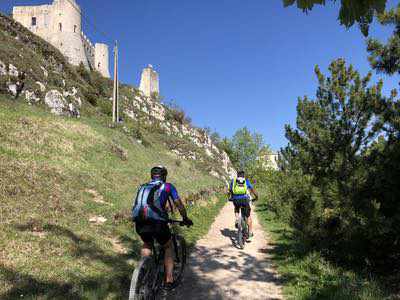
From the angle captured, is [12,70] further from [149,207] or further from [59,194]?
[149,207]

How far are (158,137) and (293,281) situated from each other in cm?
3479

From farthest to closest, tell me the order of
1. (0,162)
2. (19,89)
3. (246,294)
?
(19,89) → (0,162) → (246,294)

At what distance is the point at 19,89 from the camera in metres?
20.8

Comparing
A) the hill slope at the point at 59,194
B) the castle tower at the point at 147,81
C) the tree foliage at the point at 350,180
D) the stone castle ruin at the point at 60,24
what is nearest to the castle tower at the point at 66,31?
the stone castle ruin at the point at 60,24

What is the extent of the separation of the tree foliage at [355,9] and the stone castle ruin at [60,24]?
4999 centimetres

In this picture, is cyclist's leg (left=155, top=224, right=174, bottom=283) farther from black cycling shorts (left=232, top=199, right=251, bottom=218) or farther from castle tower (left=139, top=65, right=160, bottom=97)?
castle tower (left=139, top=65, right=160, bottom=97)

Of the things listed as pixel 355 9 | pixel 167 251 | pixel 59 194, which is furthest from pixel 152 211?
pixel 59 194

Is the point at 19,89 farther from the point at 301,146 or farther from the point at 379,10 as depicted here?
the point at 379,10

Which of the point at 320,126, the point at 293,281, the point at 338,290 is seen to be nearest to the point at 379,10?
the point at 338,290

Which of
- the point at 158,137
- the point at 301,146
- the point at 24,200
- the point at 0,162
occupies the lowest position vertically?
the point at 24,200

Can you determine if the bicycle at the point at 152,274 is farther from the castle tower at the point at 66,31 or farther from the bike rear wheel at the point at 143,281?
the castle tower at the point at 66,31

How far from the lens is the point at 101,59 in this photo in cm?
5978

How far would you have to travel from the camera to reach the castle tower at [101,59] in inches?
2329

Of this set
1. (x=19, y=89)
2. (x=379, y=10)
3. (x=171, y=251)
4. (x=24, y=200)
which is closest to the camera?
(x=379, y=10)
